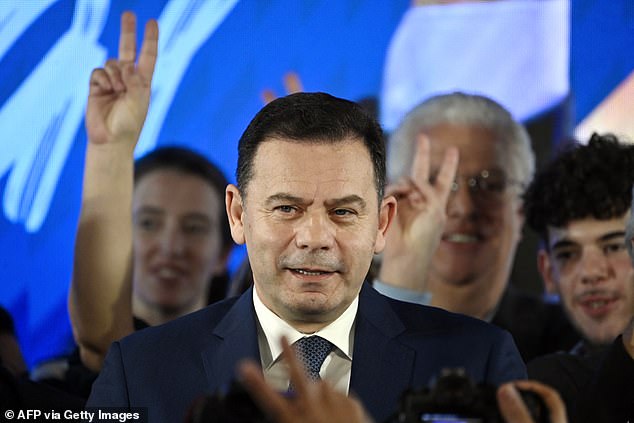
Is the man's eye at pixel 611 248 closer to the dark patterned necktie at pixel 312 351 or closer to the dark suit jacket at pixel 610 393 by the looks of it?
the dark suit jacket at pixel 610 393

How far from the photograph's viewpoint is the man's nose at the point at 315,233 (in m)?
1.64

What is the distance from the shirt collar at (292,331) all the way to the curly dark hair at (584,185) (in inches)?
50.2

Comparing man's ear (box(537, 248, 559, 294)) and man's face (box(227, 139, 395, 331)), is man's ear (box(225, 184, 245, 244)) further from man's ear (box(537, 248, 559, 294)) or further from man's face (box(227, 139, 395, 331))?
man's ear (box(537, 248, 559, 294))

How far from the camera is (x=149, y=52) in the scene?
290cm

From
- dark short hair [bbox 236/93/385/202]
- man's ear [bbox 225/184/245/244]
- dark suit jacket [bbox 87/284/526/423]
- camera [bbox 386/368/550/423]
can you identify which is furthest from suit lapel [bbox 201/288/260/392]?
camera [bbox 386/368/550/423]

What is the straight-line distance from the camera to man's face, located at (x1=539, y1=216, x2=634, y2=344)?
9.21ft

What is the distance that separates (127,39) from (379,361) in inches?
61.0

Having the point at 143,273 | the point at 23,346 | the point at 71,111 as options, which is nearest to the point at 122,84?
the point at 71,111

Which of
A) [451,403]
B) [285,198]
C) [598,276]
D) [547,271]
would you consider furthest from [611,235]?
[451,403]

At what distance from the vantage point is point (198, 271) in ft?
10.3

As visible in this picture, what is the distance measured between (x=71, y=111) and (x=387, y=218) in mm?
1598

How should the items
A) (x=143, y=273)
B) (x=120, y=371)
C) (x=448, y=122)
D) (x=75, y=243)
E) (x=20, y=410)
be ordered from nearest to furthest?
(x=120, y=371) < (x=20, y=410) < (x=75, y=243) < (x=143, y=273) < (x=448, y=122)

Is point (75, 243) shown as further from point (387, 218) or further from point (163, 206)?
point (387, 218)

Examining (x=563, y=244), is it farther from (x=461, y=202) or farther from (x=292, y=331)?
(x=292, y=331)
